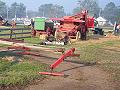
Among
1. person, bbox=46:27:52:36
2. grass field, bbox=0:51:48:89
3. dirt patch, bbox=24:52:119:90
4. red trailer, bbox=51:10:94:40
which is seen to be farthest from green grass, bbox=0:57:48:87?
person, bbox=46:27:52:36

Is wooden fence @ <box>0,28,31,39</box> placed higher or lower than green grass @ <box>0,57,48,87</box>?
higher

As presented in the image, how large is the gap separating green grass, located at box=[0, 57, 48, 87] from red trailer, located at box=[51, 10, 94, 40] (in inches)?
498

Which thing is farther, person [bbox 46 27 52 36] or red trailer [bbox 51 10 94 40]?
person [bbox 46 27 52 36]

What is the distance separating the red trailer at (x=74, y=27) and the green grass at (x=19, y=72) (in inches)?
498

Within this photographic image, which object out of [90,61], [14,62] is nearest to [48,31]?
[90,61]

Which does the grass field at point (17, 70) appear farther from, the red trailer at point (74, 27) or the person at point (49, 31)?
the person at point (49, 31)

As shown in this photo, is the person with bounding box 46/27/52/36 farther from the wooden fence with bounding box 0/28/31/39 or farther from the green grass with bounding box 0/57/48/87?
the green grass with bounding box 0/57/48/87

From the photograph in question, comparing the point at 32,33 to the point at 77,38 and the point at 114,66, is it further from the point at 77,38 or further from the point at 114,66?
the point at 114,66

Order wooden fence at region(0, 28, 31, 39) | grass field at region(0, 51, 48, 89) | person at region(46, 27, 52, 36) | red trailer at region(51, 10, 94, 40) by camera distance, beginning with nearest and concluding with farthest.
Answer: grass field at region(0, 51, 48, 89)
wooden fence at region(0, 28, 31, 39)
red trailer at region(51, 10, 94, 40)
person at region(46, 27, 52, 36)

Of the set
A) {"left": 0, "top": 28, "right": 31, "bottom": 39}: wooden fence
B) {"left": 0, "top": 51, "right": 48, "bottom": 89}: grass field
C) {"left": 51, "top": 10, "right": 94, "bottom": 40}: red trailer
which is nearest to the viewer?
{"left": 0, "top": 51, "right": 48, "bottom": 89}: grass field

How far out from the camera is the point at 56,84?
9.19m

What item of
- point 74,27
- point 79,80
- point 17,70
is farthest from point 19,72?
point 74,27

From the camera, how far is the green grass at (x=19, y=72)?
888cm

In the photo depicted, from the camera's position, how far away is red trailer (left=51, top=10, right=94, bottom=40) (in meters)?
25.0
